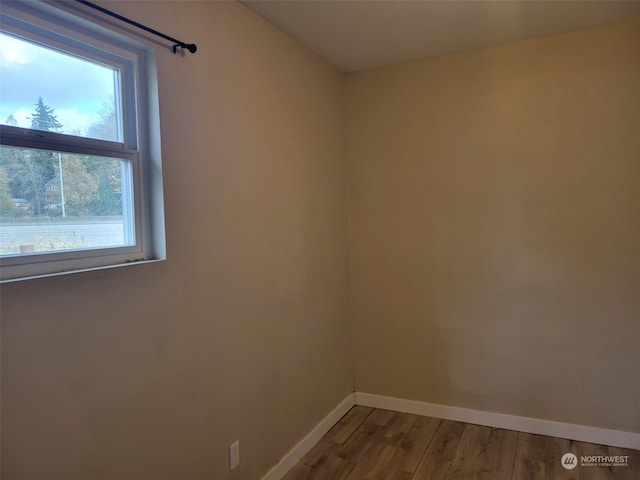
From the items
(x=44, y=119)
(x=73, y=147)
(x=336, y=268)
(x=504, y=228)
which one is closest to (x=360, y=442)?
(x=336, y=268)

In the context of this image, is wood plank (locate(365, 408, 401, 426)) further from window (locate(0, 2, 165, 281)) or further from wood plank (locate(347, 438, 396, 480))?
window (locate(0, 2, 165, 281))

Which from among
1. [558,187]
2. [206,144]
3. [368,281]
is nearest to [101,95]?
[206,144]

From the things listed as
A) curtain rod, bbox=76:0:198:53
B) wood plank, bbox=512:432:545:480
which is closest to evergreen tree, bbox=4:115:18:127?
curtain rod, bbox=76:0:198:53

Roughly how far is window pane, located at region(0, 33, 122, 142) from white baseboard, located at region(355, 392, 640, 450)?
254 centimetres

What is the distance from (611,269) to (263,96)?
222 cm

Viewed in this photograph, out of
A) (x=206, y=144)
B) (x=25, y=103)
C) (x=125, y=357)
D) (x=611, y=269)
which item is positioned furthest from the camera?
(x=611, y=269)

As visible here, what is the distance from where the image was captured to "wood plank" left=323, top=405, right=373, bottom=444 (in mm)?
2780

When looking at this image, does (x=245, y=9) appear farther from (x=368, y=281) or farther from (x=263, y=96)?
(x=368, y=281)

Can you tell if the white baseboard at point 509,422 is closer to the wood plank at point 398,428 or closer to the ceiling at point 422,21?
the wood plank at point 398,428

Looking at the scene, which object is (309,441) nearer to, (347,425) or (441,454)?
(347,425)

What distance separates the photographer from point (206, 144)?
1899mm

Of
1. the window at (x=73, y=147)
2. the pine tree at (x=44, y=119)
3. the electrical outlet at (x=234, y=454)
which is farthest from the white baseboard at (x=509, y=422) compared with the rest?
the pine tree at (x=44, y=119)

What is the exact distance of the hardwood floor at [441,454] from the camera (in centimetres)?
235

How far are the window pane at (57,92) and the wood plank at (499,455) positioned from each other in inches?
96.6
